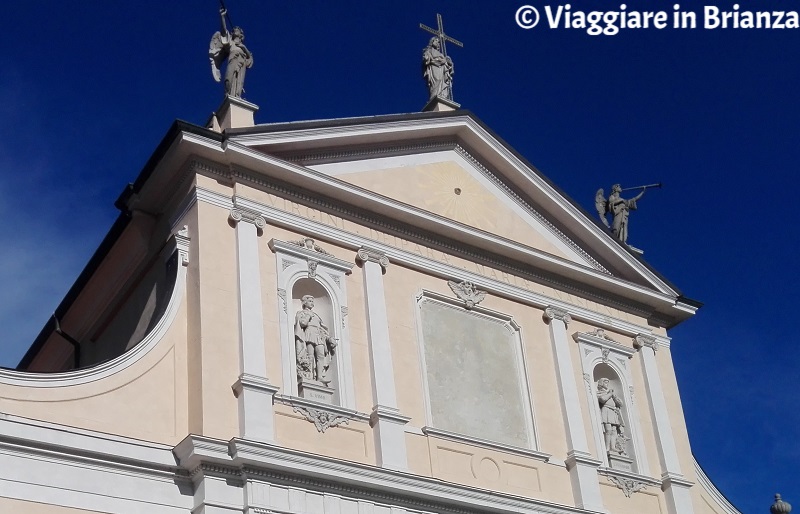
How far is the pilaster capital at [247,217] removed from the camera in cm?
1681

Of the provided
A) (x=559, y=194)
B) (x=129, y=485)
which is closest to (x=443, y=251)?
(x=559, y=194)

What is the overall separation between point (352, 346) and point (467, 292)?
2414 millimetres

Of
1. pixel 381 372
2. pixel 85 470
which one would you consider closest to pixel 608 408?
pixel 381 372

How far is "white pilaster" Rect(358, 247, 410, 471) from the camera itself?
16.3 meters

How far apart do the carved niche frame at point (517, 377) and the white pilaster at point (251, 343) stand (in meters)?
2.45

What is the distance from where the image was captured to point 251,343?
15.9 m

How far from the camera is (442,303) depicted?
60.4 ft

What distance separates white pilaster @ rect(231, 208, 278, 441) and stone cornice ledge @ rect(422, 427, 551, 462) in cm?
245

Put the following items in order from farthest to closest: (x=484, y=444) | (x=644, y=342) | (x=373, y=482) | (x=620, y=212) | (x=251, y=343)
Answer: (x=620, y=212), (x=644, y=342), (x=484, y=444), (x=251, y=343), (x=373, y=482)

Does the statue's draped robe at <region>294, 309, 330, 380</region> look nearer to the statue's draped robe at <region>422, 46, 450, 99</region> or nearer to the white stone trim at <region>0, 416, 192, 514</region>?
the white stone trim at <region>0, 416, 192, 514</region>

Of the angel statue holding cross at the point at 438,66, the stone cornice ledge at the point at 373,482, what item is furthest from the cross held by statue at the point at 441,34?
the stone cornice ledge at the point at 373,482

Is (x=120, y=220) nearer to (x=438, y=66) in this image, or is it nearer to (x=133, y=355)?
(x=133, y=355)

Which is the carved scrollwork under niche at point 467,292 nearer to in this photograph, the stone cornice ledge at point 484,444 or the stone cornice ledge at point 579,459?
the stone cornice ledge at point 484,444

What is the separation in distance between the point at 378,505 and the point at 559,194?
22.8 feet
